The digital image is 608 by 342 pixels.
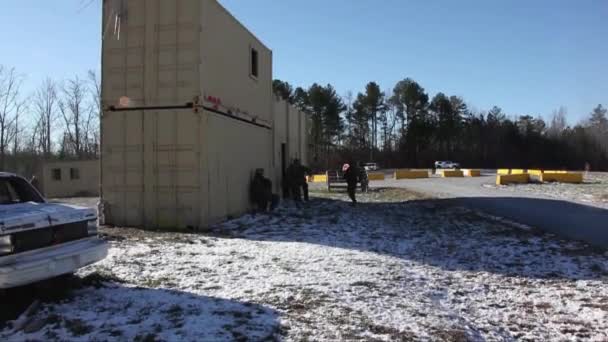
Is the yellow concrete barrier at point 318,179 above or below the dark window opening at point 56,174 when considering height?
below

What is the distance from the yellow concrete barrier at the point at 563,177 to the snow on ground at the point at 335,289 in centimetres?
2430

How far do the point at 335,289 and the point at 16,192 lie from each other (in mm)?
4528

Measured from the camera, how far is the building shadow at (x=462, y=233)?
880cm

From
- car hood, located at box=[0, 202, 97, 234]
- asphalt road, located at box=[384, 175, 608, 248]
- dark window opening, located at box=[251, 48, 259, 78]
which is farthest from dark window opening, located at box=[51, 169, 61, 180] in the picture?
car hood, located at box=[0, 202, 97, 234]

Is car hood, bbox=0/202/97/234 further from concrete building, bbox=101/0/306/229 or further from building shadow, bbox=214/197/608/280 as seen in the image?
concrete building, bbox=101/0/306/229

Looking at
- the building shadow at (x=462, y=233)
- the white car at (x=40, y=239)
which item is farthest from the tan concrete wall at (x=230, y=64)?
the white car at (x=40, y=239)

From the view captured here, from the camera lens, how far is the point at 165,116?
12633mm

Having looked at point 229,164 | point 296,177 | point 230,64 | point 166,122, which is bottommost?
point 296,177

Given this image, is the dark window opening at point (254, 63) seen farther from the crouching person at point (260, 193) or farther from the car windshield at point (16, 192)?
the car windshield at point (16, 192)

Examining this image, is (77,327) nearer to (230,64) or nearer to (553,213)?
(230,64)

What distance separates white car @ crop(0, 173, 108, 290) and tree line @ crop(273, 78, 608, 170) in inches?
2665

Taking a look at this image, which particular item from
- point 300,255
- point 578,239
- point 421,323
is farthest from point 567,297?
point 578,239

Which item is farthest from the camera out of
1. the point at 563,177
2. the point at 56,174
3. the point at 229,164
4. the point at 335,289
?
the point at 56,174

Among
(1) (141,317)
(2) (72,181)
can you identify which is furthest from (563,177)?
(2) (72,181)
